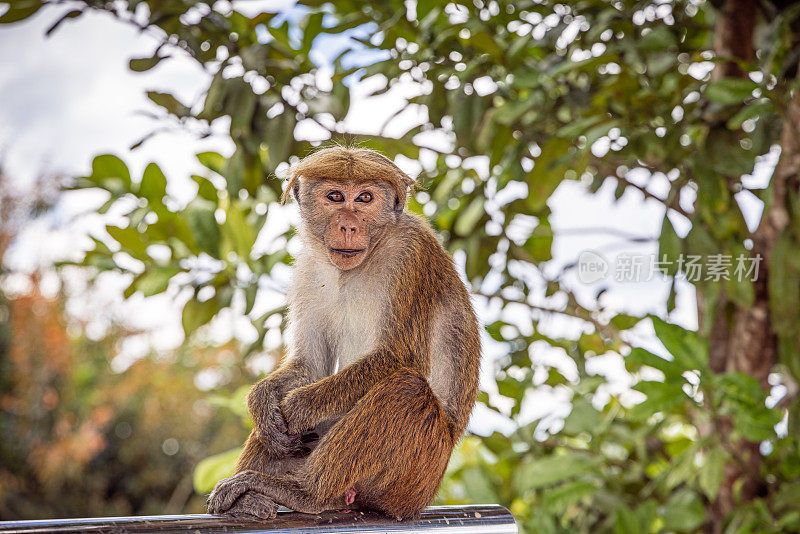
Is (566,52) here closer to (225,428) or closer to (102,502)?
(225,428)

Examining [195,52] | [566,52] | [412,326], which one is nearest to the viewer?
[412,326]

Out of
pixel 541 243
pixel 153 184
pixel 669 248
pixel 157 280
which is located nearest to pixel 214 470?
pixel 157 280

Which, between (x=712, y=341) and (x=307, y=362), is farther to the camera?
(x=712, y=341)

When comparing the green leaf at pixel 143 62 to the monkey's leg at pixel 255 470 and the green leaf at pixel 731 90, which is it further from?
the green leaf at pixel 731 90

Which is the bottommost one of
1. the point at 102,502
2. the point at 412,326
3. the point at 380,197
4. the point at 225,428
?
the point at 102,502

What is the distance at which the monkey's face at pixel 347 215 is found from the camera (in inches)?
61.0

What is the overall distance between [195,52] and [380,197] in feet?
4.03

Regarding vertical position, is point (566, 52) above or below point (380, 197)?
above

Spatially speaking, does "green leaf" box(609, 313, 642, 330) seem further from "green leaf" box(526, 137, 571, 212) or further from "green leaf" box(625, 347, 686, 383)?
"green leaf" box(526, 137, 571, 212)

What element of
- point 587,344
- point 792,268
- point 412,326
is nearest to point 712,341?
point 587,344

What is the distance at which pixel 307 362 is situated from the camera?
6.28 feet

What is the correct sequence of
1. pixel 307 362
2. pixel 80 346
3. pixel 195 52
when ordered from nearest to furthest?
pixel 307 362 → pixel 195 52 → pixel 80 346

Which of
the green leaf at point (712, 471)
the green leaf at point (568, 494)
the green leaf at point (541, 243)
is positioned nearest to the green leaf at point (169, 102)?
the green leaf at point (541, 243)

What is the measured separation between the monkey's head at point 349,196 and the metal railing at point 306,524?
51 centimetres
